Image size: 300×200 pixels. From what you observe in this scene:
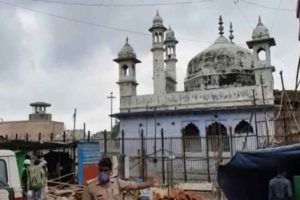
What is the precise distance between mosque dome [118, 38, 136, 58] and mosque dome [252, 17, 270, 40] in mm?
8622

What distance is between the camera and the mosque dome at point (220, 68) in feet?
92.4

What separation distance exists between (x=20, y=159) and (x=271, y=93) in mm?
15599

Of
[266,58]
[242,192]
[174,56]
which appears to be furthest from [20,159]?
[174,56]

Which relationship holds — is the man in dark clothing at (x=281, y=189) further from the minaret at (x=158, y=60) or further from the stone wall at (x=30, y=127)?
the stone wall at (x=30, y=127)

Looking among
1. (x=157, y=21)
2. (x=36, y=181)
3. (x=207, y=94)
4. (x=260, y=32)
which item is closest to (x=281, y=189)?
(x=36, y=181)

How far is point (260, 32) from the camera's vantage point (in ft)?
87.4

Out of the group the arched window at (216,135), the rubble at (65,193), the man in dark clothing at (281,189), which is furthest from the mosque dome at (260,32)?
the man in dark clothing at (281,189)

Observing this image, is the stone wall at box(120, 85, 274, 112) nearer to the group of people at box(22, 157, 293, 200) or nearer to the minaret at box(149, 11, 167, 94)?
the minaret at box(149, 11, 167, 94)

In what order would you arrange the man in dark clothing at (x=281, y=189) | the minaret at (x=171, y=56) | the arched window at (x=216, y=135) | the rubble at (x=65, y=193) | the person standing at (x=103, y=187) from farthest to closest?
the minaret at (x=171, y=56)
the arched window at (x=216, y=135)
the rubble at (x=65, y=193)
the man in dark clothing at (x=281, y=189)
the person standing at (x=103, y=187)

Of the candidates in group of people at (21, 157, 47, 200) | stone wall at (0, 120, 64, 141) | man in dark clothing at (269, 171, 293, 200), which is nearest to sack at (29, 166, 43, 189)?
group of people at (21, 157, 47, 200)

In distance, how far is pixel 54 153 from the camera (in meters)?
19.7

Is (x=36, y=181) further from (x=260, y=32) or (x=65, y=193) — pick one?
(x=260, y=32)

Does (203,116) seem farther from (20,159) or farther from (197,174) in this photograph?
(20,159)

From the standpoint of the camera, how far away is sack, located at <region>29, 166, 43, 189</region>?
11.3 m
